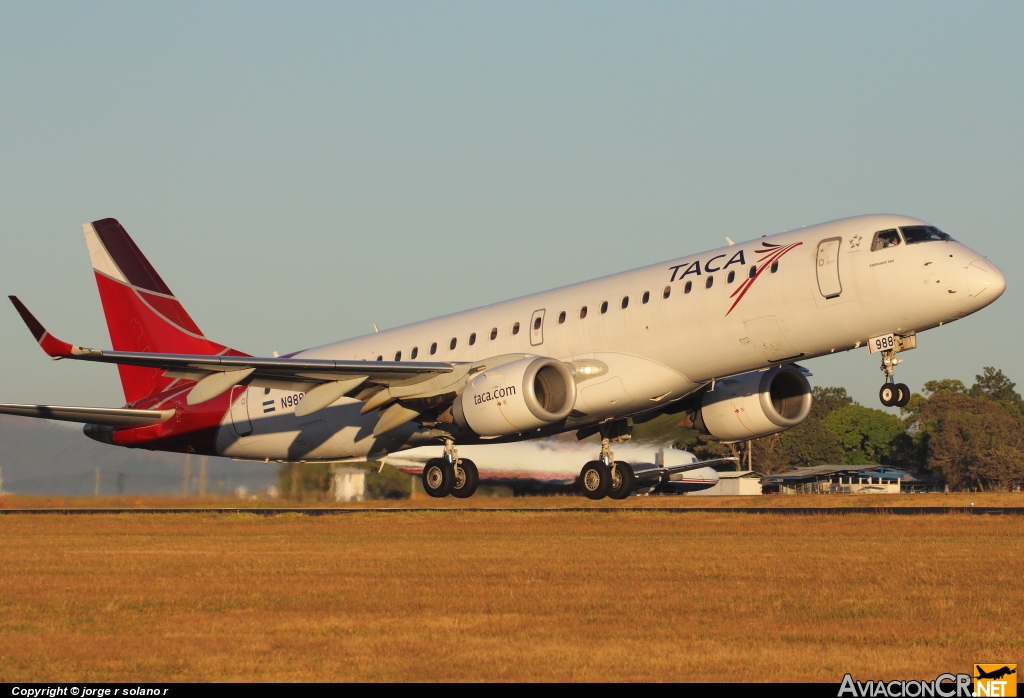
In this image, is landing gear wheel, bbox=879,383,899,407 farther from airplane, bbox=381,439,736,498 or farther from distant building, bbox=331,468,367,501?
distant building, bbox=331,468,367,501

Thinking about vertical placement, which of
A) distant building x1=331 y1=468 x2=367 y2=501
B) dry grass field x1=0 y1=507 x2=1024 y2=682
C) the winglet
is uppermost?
the winglet

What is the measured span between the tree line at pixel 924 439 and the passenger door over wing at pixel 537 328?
29018 millimetres

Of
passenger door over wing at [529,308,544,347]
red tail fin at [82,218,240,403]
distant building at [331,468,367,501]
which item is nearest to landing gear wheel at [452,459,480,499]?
passenger door over wing at [529,308,544,347]

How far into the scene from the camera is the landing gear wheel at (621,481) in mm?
32031

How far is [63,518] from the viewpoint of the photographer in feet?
113

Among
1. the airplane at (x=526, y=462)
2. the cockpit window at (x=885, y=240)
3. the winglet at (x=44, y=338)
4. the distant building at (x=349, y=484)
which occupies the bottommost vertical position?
the distant building at (x=349, y=484)

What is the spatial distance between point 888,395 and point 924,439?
265ft

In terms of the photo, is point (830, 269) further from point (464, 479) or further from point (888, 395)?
point (464, 479)

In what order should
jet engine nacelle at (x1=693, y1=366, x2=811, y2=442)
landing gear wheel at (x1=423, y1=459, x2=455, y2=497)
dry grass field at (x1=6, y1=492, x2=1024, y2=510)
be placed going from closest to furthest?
landing gear wheel at (x1=423, y1=459, x2=455, y2=497) → jet engine nacelle at (x1=693, y1=366, x2=811, y2=442) → dry grass field at (x1=6, y1=492, x2=1024, y2=510)

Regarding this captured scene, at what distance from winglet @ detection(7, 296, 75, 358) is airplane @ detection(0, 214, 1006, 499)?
0.04 m

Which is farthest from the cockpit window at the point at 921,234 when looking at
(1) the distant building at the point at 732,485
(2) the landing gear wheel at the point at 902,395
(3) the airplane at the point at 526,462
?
(1) the distant building at the point at 732,485

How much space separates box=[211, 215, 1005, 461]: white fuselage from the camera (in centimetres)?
2508

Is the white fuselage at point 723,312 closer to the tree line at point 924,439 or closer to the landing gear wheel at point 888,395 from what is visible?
the landing gear wheel at point 888,395

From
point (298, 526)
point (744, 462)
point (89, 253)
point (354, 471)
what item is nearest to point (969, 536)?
point (298, 526)
